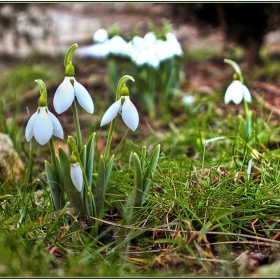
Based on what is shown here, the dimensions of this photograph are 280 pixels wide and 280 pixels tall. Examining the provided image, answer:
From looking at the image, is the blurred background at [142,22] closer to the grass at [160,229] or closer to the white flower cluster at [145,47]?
the white flower cluster at [145,47]

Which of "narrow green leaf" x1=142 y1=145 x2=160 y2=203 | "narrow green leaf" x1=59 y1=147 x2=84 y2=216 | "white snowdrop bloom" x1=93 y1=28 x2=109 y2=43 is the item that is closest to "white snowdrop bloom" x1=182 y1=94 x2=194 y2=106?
"white snowdrop bloom" x1=93 y1=28 x2=109 y2=43

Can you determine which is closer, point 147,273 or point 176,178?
point 147,273

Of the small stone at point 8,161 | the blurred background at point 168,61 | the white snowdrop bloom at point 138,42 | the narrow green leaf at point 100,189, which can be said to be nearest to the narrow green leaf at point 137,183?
the narrow green leaf at point 100,189

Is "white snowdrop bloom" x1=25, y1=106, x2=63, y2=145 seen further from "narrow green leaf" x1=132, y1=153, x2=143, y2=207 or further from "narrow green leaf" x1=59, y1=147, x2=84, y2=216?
"narrow green leaf" x1=132, y1=153, x2=143, y2=207

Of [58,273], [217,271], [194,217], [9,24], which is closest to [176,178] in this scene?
[194,217]

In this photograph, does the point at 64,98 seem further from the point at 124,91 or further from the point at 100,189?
the point at 100,189

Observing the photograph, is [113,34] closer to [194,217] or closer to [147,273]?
[194,217]

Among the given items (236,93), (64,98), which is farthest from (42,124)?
(236,93)
